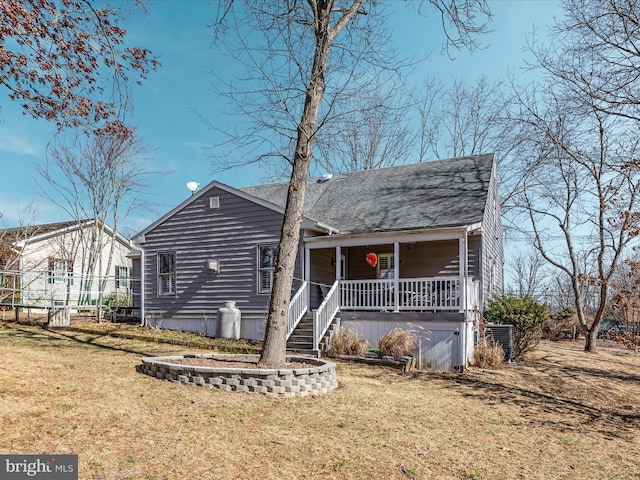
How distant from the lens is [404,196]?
48.1ft

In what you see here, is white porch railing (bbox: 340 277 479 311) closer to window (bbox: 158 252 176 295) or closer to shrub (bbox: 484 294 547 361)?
shrub (bbox: 484 294 547 361)

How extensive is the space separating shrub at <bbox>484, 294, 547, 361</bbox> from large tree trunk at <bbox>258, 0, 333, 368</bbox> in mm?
6899

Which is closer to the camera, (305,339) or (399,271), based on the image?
(305,339)

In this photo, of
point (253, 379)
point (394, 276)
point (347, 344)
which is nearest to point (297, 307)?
point (347, 344)

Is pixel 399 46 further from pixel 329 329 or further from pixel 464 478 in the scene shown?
pixel 464 478

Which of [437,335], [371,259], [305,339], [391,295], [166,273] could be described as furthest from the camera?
[166,273]

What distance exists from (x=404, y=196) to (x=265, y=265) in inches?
180

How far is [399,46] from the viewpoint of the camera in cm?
971

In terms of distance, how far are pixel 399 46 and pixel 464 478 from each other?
7.86 metres

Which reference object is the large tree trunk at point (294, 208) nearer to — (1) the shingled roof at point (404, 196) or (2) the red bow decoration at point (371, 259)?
(1) the shingled roof at point (404, 196)

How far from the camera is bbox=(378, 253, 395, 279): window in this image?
579 inches

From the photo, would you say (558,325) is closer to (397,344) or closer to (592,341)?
(592,341)

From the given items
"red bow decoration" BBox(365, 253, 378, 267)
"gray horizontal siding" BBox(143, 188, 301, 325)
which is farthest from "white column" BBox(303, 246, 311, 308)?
"red bow decoration" BBox(365, 253, 378, 267)

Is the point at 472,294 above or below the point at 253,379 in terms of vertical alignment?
above
